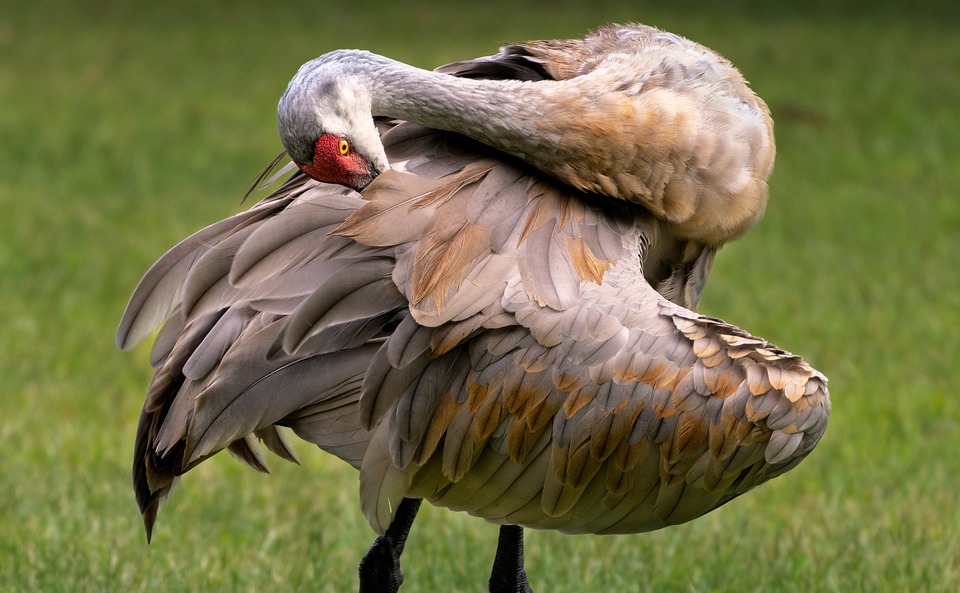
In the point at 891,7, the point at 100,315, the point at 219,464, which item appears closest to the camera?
the point at 219,464

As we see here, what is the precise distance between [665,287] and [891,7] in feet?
50.5

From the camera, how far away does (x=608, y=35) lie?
4191mm

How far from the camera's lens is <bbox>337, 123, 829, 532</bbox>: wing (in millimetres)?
3225

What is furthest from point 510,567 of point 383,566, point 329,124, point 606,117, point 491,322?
point 329,124

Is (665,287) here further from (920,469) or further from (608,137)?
(920,469)

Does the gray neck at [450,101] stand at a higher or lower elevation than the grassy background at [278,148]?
higher

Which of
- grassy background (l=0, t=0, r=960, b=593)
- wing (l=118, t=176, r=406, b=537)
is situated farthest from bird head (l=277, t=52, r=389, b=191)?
grassy background (l=0, t=0, r=960, b=593)

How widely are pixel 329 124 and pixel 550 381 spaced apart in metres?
0.85

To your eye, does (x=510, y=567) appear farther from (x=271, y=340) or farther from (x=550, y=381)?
(x=271, y=340)

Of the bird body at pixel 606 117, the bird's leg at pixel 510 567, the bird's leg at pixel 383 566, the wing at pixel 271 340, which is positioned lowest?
the bird's leg at pixel 510 567

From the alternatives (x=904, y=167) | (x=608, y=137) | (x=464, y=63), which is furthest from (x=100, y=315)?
(x=904, y=167)

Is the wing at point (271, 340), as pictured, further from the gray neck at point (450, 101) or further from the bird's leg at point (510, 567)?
the bird's leg at point (510, 567)

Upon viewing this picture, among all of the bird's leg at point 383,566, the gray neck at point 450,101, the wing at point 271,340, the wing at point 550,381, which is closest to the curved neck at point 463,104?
the gray neck at point 450,101

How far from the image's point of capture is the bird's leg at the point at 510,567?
4191 millimetres
